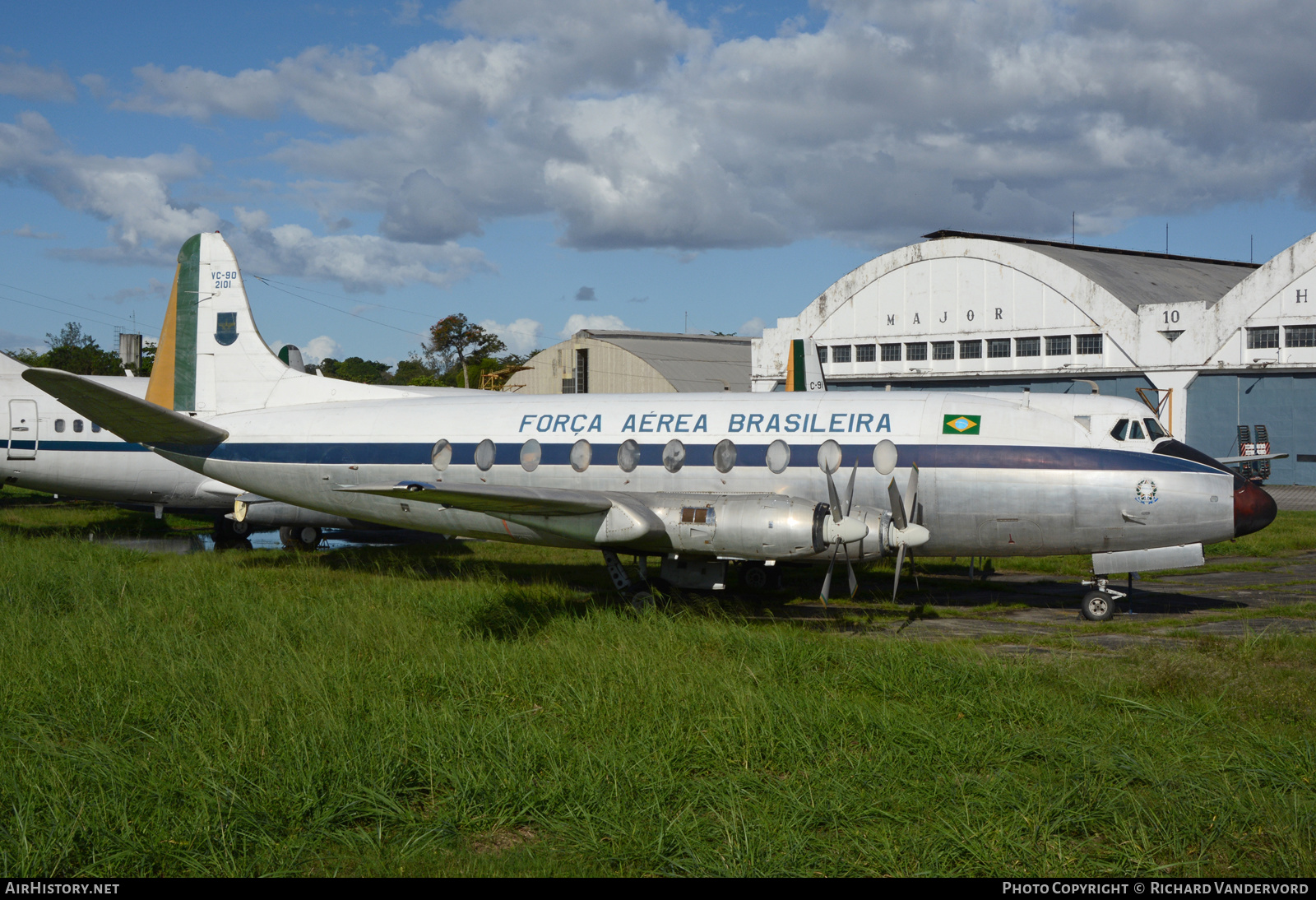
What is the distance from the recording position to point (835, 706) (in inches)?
415

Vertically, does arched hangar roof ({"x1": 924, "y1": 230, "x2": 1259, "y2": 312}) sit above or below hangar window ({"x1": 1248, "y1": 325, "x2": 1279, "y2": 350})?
above

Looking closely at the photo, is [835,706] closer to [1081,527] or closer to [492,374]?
[1081,527]

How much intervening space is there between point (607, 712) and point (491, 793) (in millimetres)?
2149

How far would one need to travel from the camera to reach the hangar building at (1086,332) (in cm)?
4378

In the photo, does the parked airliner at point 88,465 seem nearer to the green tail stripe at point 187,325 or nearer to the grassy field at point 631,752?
the green tail stripe at point 187,325

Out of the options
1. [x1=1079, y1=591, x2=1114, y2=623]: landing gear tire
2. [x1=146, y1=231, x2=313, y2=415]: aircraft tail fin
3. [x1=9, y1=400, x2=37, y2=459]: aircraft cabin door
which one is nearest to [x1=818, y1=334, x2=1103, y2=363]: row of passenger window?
[x1=1079, y1=591, x2=1114, y2=623]: landing gear tire

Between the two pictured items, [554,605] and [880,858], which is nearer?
[880,858]

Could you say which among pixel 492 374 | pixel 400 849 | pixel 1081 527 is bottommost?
pixel 400 849

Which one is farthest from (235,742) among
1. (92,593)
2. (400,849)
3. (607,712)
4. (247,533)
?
(247,533)

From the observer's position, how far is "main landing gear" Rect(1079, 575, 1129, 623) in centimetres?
1628

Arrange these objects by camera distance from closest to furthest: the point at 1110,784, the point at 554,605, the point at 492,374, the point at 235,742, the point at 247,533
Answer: the point at 1110,784 < the point at 235,742 < the point at 554,605 < the point at 247,533 < the point at 492,374

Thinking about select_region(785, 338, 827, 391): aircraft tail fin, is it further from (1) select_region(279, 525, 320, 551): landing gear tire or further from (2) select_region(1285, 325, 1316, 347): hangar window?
(2) select_region(1285, 325, 1316, 347): hangar window

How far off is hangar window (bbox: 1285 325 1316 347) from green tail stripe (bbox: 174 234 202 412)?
146 ft

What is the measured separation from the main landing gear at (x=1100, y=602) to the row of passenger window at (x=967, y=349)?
117ft
